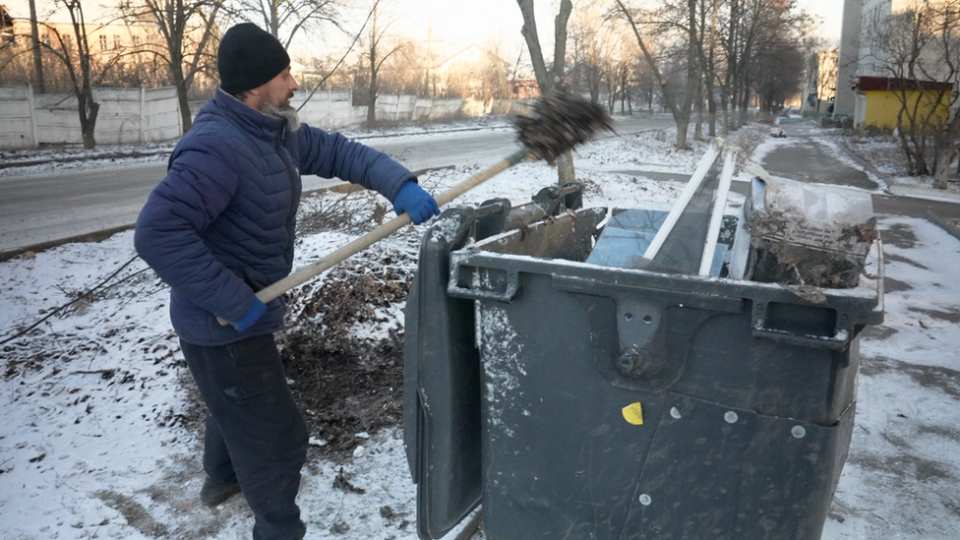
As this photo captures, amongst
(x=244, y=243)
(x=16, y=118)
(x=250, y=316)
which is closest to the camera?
(x=250, y=316)

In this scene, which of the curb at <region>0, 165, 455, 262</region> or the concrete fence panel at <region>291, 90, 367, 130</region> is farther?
the concrete fence panel at <region>291, 90, 367, 130</region>

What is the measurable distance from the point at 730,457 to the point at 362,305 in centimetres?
318

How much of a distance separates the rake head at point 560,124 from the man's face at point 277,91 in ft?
3.08

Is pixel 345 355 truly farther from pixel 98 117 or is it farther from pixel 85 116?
pixel 98 117

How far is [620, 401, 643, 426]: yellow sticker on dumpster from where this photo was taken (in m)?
1.90

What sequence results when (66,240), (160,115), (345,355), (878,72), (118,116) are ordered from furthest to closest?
(878,72)
(160,115)
(118,116)
(66,240)
(345,355)

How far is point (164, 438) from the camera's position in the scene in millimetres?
3504

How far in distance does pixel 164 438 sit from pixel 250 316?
62.1 inches

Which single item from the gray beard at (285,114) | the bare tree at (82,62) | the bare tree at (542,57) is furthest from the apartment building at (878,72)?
the bare tree at (82,62)

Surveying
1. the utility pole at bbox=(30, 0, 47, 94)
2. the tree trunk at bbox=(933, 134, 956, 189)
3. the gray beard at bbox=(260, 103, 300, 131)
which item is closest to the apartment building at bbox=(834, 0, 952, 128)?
the tree trunk at bbox=(933, 134, 956, 189)

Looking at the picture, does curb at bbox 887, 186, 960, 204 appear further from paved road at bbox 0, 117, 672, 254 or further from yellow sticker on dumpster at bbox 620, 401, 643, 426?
yellow sticker on dumpster at bbox 620, 401, 643, 426

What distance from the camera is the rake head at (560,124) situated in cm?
280

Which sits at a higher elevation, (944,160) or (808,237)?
(808,237)

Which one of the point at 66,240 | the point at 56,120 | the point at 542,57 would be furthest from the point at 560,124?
the point at 56,120
